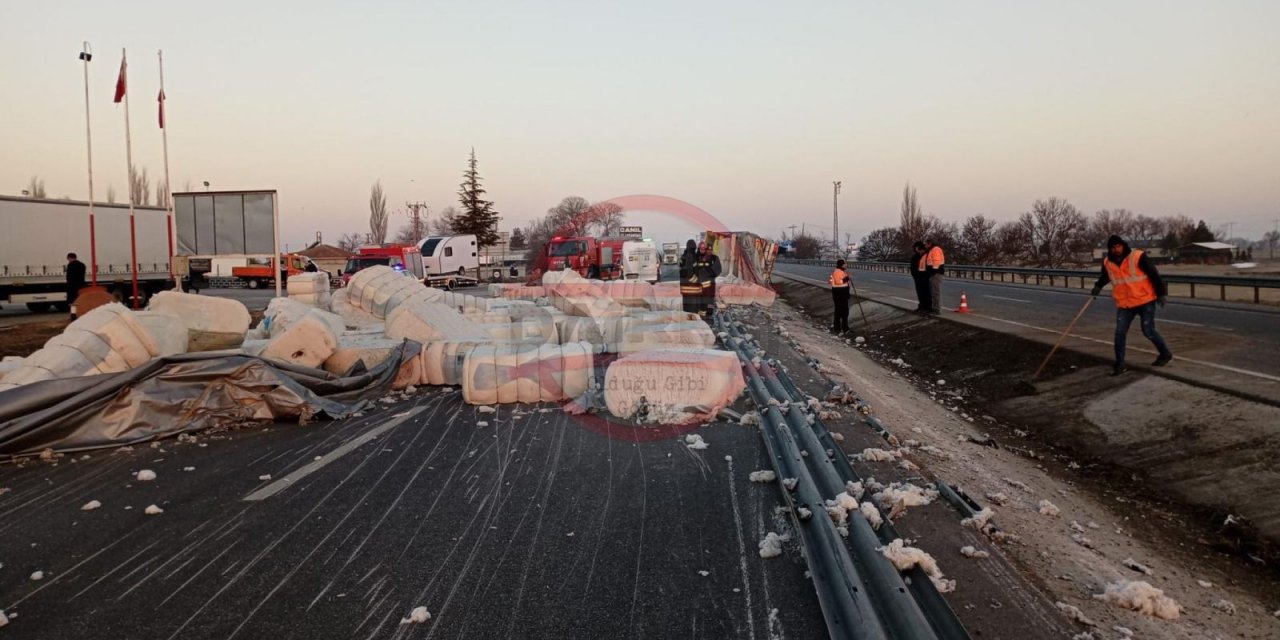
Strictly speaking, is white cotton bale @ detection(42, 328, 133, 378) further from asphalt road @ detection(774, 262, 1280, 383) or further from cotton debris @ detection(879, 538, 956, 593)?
asphalt road @ detection(774, 262, 1280, 383)

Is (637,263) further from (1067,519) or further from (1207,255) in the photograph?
(1207,255)

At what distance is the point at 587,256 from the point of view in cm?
3434

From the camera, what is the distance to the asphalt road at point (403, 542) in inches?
138

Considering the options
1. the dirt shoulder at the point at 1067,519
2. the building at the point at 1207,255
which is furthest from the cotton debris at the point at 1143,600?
the building at the point at 1207,255

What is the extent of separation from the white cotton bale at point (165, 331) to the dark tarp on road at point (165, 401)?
58cm

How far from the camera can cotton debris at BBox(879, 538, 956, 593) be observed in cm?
379

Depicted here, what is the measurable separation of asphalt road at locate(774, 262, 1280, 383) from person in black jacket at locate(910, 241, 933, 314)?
1.23 metres

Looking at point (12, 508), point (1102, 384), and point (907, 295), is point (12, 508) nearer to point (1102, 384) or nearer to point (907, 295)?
point (1102, 384)

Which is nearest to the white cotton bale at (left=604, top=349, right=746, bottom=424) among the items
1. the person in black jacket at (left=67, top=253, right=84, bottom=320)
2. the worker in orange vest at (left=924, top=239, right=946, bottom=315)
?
the worker in orange vest at (left=924, top=239, right=946, bottom=315)

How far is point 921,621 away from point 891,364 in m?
13.0

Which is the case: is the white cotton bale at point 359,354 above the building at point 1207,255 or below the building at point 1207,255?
below

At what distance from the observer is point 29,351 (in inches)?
564

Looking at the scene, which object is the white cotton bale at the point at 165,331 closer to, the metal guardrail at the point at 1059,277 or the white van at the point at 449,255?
the metal guardrail at the point at 1059,277

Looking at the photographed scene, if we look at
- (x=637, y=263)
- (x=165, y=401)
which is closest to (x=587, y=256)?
(x=637, y=263)
